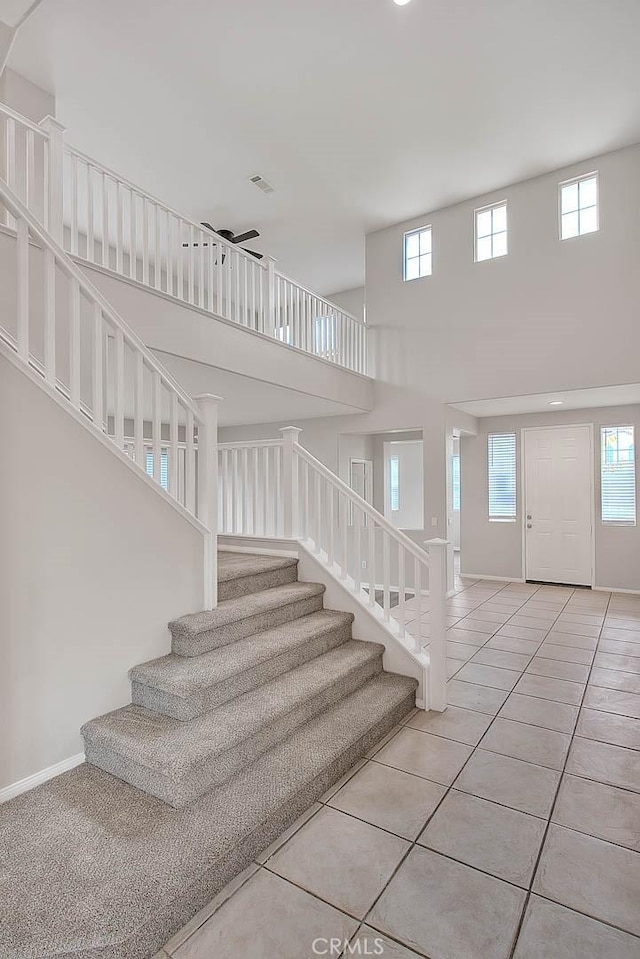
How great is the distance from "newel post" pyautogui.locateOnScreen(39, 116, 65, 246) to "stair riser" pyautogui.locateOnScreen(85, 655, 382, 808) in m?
3.33

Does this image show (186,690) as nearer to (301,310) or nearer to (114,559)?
(114,559)

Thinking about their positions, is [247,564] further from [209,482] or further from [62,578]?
[62,578]

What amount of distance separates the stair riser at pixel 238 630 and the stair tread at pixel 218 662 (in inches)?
1.2

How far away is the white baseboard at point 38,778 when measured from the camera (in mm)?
2119

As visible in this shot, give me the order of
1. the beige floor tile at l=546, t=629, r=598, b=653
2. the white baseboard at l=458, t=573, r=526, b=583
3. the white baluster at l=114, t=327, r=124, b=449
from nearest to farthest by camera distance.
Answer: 1. the white baluster at l=114, t=327, r=124, b=449
2. the beige floor tile at l=546, t=629, r=598, b=653
3. the white baseboard at l=458, t=573, r=526, b=583

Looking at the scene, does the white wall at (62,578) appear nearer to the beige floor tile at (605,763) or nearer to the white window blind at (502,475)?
the beige floor tile at (605,763)

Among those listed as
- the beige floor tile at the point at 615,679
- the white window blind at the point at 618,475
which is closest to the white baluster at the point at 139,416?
the beige floor tile at the point at 615,679

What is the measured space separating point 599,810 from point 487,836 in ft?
1.97

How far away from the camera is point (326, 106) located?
4.95m

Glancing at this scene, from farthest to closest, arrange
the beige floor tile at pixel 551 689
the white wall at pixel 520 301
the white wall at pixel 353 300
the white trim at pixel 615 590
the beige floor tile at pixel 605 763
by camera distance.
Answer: the white wall at pixel 353 300
the white trim at pixel 615 590
the white wall at pixel 520 301
the beige floor tile at pixel 551 689
the beige floor tile at pixel 605 763

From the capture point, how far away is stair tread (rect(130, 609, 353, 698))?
247 centimetres

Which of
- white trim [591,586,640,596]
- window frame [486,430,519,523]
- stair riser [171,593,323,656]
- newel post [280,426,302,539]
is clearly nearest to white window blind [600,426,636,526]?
white trim [591,586,640,596]

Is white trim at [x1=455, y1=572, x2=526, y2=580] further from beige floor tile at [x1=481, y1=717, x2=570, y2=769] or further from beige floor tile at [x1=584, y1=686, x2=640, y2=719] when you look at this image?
beige floor tile at [x1=481, y1=717, x2=570, y2=769]

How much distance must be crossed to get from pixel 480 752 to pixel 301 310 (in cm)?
519
